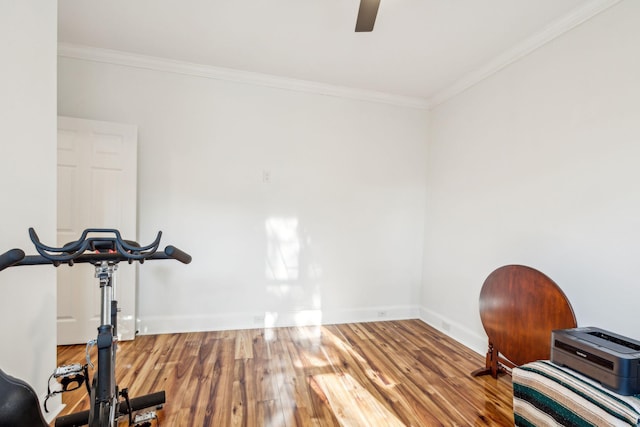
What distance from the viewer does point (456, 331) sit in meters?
2.84

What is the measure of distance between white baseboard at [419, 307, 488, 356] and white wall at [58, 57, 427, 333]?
23 cm

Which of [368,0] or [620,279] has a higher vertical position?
[368,0]

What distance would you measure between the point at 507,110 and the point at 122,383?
145 inches

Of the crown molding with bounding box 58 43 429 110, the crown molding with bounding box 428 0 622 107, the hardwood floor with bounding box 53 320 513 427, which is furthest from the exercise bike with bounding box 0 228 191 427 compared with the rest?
the crown molding with bounding box 428 0 622 107

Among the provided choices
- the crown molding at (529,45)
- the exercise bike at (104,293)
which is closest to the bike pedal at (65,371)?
the exercise bike at (104,293)

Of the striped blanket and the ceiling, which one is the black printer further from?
the ceiling

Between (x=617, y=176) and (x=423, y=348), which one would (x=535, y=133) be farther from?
(x=423, y=348)

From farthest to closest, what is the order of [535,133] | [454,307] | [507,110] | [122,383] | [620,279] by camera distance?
[454,307] → [507,110] → [535,133] → [122,383] → [620,279]

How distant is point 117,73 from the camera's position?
263 cm

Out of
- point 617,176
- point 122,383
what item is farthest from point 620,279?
point 122,383

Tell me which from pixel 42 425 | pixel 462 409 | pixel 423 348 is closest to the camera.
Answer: pixel 42 425

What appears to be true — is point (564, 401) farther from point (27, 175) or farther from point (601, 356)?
point (27, 175)

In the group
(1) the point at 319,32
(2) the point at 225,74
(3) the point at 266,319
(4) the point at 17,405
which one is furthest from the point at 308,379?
(2) the point at 225,74

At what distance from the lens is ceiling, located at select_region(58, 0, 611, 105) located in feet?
6.32
